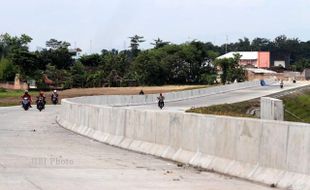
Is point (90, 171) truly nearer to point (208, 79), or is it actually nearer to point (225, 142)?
point (225, 142)

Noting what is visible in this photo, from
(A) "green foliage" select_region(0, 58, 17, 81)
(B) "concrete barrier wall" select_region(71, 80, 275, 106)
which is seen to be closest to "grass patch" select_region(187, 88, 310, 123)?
(B) "concrete barrier wall" select_region(71, 80, 275, 106)

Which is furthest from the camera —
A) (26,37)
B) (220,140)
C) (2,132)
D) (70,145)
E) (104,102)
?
(26,37)

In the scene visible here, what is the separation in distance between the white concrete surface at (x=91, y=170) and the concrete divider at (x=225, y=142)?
0.30 metres

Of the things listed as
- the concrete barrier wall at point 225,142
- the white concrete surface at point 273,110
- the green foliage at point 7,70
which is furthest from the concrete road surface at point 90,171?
the green foliage at point 7,70

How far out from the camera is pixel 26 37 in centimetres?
16650

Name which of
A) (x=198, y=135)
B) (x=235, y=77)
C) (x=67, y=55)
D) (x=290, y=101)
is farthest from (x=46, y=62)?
(x=198, y=135)

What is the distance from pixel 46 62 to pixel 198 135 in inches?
5247

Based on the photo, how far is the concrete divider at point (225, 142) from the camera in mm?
10594

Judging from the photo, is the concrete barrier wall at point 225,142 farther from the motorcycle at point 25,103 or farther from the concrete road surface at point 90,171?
the motorcycle at point 25,103

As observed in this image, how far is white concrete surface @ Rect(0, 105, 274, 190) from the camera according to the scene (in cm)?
1085

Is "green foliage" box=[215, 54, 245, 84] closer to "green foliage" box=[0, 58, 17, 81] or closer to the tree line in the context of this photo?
the tree line

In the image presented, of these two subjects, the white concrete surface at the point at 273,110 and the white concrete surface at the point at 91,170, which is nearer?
the white concrete surface at the point at 91,170

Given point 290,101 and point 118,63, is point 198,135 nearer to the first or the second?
point 290,101

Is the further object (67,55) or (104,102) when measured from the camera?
(67,55)
